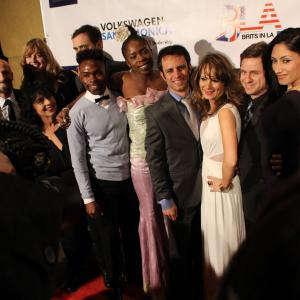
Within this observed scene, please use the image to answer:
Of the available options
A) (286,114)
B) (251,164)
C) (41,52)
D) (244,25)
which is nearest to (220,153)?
(251,164)

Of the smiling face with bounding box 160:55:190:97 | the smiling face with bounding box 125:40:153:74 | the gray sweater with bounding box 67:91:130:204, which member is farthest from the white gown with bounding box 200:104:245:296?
the smiling face with bounding box 125:40:153:74

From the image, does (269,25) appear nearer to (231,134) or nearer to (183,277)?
(231,134)

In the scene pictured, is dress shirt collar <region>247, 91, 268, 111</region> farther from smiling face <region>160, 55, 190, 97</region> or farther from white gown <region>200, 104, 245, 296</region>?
smiling face <region>160, 55, 190, 97</region>

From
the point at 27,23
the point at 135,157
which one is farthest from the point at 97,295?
the point at 27,23

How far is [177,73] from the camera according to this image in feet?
6.35

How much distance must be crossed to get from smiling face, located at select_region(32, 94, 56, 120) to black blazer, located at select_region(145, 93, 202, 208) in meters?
0.84

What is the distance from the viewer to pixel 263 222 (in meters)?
0.33

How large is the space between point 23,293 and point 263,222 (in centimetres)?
29

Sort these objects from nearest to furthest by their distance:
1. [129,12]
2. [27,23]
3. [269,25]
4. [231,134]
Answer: [231,134] → [269,25] → [129,12] → [27,23]

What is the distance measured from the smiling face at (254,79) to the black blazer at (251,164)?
119 mm

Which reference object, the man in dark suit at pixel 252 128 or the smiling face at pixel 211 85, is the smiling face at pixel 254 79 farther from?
the smiling face at pixel 211 85

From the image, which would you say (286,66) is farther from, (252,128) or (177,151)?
(177,151)

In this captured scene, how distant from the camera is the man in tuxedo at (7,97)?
252 cm

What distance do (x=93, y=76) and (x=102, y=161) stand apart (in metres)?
0.52
